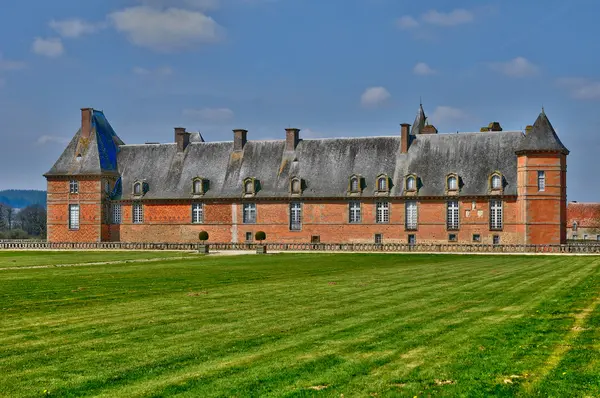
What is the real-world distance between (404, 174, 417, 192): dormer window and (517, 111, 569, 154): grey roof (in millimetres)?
7627

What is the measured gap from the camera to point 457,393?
9.34 metres

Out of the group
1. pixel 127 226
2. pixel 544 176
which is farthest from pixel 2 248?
pixel 544 176

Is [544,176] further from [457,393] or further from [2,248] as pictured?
[457,393]

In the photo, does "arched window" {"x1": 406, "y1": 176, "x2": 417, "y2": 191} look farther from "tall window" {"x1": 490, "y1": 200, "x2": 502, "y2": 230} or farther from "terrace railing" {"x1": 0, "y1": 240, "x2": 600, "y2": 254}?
"terrace railing" {"x1": 0, "y1": 240, "x2": 600, "y2": 254}

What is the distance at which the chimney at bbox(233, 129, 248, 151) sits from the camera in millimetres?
65750

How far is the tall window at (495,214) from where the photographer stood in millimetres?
57562

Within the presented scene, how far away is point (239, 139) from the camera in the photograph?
65875 mm

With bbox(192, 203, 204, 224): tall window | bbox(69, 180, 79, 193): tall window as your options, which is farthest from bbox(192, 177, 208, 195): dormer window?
bbox(69, 180, 79, 193): tall window

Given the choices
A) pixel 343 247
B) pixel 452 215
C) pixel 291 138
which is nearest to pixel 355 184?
pixel 291 138

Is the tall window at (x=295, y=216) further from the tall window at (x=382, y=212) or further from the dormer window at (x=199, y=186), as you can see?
the dormer window at (x=199, y=186)

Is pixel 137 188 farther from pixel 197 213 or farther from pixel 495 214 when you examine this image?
pixel 495 214

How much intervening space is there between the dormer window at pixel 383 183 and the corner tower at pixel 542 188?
9.57 meters

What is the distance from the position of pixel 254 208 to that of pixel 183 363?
2054 inches

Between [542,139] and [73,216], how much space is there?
3650 cm
